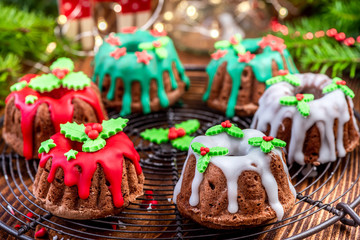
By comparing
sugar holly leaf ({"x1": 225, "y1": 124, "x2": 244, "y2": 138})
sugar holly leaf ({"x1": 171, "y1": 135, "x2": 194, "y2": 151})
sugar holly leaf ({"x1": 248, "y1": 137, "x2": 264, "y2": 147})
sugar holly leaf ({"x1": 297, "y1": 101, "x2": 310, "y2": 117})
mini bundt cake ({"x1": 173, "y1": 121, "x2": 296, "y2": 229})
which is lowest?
sugar holly leaf ({"x1": 171, "y1": 135, "x2": 194, "y2": 151})

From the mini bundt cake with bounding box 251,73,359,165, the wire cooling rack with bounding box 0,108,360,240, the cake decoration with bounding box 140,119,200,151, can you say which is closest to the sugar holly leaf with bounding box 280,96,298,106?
the mini bundt cake with bounding box 251,73,359,165

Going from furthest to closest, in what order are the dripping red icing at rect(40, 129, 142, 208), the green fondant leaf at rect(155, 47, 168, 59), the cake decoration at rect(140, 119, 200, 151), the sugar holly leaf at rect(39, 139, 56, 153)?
the green fondant leaf at rect(155, 47, 168, 59) → the cake decoration at rect(140, 119, 200, 151) → the sugar holly leaf at rect(39, 139, 56, 153) → the dripping red icing at rect(40, 129, 142, 208)

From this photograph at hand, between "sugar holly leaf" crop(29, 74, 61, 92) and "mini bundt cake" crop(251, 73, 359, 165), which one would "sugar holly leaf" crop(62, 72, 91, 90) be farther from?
"mini bundt cake" crop(251, 73, 359, 165)

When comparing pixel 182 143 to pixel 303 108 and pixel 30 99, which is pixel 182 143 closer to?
pixel 303 108

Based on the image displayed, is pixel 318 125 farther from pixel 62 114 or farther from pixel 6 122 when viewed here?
pixel 6 122

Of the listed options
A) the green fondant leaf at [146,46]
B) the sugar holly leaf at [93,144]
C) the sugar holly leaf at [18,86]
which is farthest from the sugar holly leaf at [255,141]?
the sugar holly leaf at [18,86]

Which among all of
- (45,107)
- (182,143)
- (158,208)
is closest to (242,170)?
(158,208)

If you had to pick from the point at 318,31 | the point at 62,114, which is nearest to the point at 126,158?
the point at 62,114
